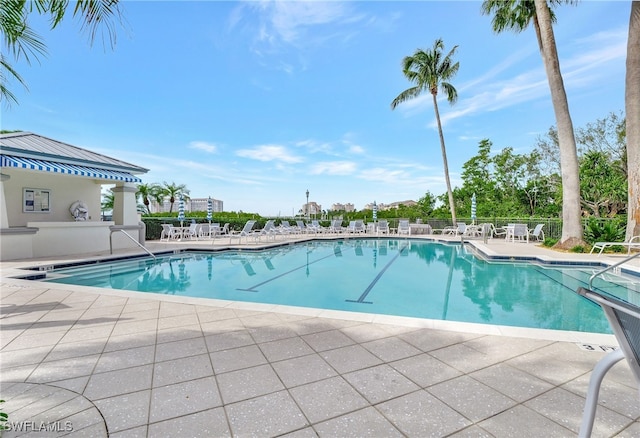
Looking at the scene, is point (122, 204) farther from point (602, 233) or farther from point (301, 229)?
point (602, 233)

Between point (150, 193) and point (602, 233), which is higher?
point (150, 193)

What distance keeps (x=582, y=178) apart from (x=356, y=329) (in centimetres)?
2038

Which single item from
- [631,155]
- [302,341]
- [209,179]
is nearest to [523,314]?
[302,341]

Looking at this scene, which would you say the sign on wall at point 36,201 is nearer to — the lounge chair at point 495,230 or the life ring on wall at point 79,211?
the life ring on wall at point 79,211

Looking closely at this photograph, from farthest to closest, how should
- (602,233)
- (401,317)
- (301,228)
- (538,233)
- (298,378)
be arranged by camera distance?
(301,228), (538,233), (602,233), (401,317), (298,378)

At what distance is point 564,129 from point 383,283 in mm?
8685

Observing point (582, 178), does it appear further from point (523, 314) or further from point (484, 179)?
point (523, 314)

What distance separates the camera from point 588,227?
11164 mm

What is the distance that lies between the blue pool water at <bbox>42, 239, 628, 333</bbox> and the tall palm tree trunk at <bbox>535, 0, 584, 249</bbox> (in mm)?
2944

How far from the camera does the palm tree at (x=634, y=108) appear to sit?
9.39 meters

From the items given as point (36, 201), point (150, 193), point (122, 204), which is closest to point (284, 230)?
point (122, 204)

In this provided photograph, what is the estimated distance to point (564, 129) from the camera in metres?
10.4

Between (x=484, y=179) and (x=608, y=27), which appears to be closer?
(x=608, y=27)

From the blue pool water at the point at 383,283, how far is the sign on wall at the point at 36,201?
4.36m
